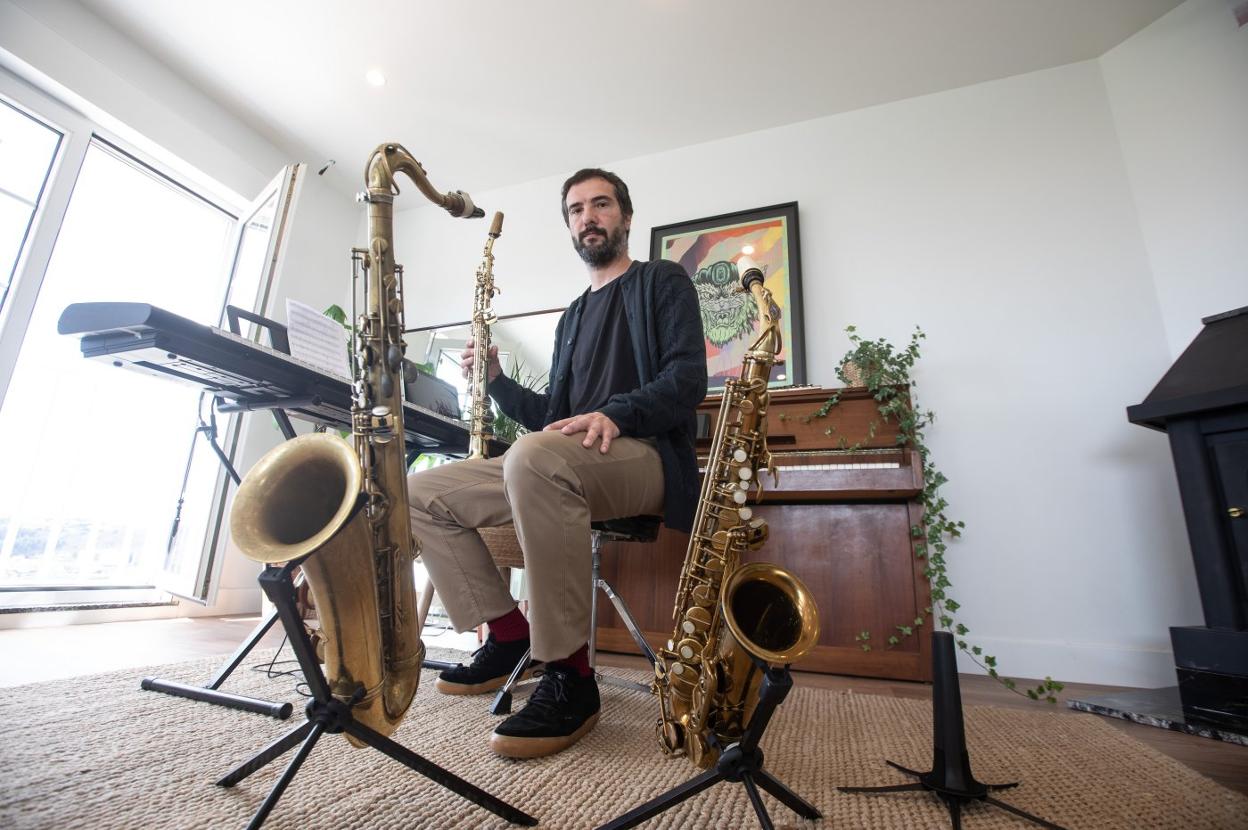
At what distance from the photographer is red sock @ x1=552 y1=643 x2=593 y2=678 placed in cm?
131

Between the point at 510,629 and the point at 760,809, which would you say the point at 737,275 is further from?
the point at 760,809

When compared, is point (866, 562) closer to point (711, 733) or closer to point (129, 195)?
point (711, 733)

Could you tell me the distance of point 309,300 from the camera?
4.29m

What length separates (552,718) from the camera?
121 centimetres

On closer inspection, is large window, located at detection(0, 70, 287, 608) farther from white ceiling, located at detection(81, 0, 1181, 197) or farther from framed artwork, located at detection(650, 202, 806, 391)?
framed artwork, located at detection(650, 202, 806, 391)

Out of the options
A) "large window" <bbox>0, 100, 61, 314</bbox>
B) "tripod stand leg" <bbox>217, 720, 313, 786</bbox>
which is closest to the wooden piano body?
"tripod stand leg" <bbox>217, 720, 313, 786</bbox>

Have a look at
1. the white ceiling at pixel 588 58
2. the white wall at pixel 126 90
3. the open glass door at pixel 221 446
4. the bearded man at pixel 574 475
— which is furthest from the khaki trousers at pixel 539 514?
the white wall at pixel 126 90

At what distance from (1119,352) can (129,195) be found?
19.2 feet

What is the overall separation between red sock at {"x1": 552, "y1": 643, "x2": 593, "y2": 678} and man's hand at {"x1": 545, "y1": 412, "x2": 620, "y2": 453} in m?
0.47

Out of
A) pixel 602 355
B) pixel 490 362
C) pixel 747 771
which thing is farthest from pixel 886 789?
pixel 490 362

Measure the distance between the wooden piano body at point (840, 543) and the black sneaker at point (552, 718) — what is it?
138cm

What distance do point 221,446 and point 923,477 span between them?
13.0ft

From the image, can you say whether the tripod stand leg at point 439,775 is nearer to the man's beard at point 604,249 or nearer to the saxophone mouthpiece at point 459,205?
the saxophone mouthpiece at point 459,205

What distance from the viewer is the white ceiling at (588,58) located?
297 centimetres
